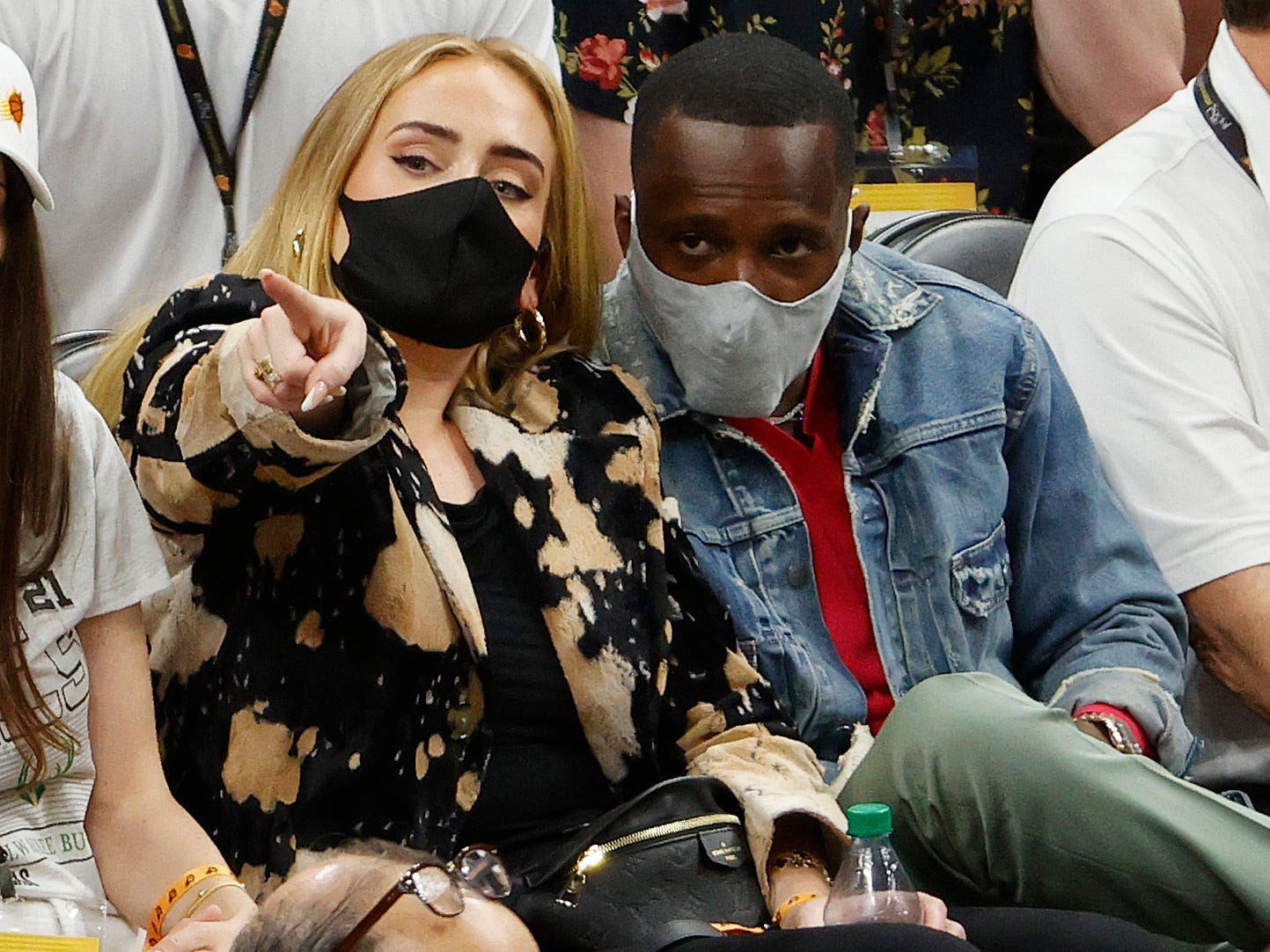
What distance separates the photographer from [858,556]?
7.70 ft

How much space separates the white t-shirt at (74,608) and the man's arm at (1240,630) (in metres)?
1.28

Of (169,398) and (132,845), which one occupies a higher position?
(169,398)

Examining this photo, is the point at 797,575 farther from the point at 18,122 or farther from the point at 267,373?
the point at 18,122

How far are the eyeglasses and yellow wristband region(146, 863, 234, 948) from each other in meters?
0.40

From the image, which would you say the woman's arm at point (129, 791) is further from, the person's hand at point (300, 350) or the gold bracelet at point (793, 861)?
the gold bracelet at point (793, 861)

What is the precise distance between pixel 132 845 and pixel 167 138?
1.19 metres

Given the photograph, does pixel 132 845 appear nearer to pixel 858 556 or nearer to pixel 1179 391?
pixel 858 556

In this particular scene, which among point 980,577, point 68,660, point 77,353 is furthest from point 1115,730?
point 77,353

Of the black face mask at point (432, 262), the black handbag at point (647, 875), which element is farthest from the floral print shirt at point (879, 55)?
the black handbag at point (647, 875)

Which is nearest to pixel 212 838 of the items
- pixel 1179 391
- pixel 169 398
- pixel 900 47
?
pixel 169 398

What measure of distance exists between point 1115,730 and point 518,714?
662mm

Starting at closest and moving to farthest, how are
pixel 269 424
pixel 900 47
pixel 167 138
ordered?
pixel 269 424 < pixel 167 138 < pixel 900 47

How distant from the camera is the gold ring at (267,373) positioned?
1727 mm

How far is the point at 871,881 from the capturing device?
1.87 metres
